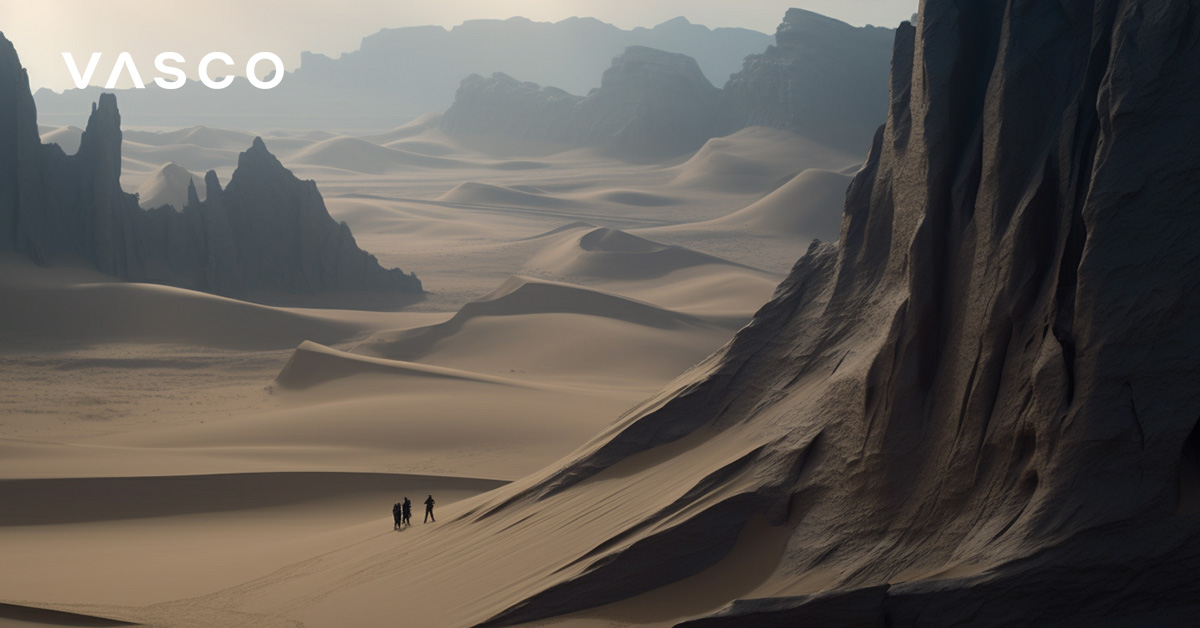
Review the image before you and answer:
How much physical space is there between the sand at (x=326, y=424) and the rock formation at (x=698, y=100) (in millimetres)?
51658

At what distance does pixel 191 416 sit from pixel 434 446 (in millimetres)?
8577

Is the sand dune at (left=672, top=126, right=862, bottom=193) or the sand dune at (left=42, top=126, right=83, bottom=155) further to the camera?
the sand dune at (left=672, top=126, right=862, bottom=193)

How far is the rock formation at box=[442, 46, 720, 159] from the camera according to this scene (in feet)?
404

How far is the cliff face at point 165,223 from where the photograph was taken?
38156 mm

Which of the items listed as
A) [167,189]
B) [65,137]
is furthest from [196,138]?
[167,189]

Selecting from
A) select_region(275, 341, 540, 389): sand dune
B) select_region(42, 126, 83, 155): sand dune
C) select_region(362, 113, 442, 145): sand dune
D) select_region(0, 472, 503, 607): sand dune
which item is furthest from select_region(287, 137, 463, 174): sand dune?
select_region(0, 472, 503, 607): sand dune

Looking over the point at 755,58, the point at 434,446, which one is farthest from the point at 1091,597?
the point at 755,58

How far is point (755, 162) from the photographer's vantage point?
334 feet

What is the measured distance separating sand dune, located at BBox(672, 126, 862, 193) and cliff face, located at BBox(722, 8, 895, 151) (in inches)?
114

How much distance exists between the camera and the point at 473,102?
146 meters

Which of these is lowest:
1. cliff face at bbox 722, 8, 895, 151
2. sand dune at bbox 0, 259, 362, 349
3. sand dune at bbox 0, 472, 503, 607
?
sand dune at bbox 0, 472, 503, 607

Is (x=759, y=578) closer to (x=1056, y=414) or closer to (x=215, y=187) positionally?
(x=1056, y=414)

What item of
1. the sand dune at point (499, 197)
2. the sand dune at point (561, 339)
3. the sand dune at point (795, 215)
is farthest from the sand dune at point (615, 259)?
the sand dune at point (499, 197)

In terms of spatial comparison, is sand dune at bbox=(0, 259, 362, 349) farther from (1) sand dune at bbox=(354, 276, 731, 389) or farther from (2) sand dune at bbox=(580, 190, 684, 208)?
(2) sand dune at bbox=(580, 190, 684, 208)
